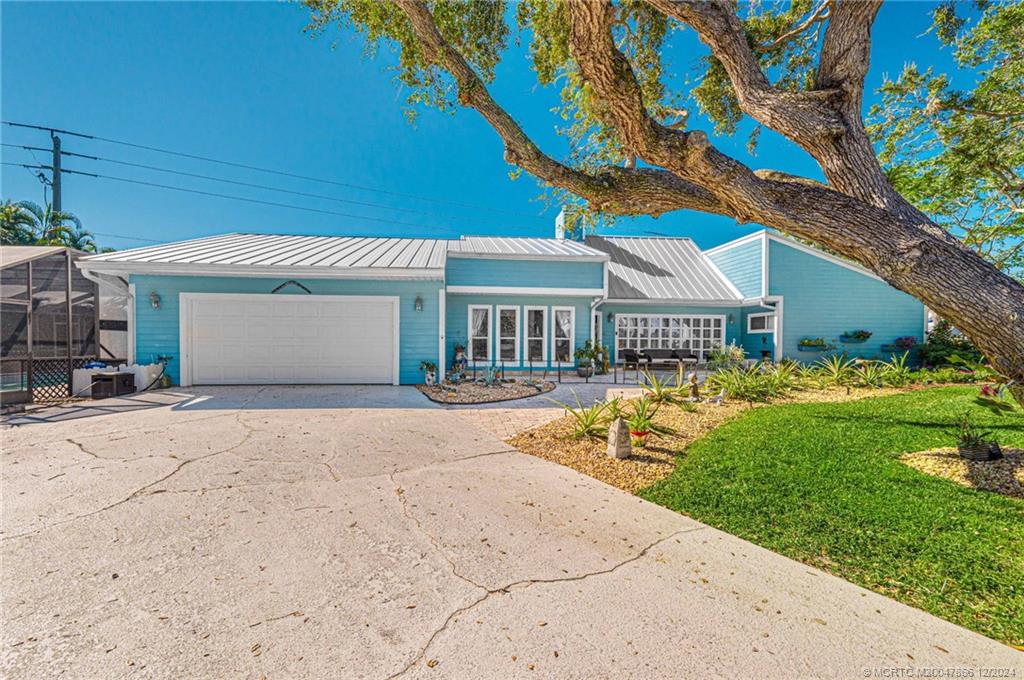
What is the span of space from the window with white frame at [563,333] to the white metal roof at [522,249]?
5.56ft

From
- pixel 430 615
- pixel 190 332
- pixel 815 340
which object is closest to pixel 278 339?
pixel 190 332

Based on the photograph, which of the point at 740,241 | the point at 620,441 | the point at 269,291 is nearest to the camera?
the point at 620,441

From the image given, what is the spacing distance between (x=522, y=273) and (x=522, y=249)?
1.11m

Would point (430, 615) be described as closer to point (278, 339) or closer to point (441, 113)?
point (441, 113)

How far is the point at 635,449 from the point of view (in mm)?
4887

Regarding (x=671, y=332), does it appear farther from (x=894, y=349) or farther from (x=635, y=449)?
(x=635, y=449)

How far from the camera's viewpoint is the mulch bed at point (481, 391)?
8.29 meters

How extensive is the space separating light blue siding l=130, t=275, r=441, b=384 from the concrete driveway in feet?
18.5

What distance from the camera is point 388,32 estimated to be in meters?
5.89

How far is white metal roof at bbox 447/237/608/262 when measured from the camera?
11625 mm

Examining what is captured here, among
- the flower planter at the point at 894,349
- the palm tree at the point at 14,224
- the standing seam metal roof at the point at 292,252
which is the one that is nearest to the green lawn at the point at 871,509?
the standing seam metal roof at the point at 292,252

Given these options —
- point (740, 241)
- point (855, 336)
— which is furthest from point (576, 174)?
point (855, 336)

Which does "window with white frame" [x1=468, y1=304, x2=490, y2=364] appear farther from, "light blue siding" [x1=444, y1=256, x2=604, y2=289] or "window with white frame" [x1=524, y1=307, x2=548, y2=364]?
"window with white frame" [x1=524, y1=307, x2=548, y2=364]

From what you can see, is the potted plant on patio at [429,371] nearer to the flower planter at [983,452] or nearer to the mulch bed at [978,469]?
the mulch bed at [978,469]
